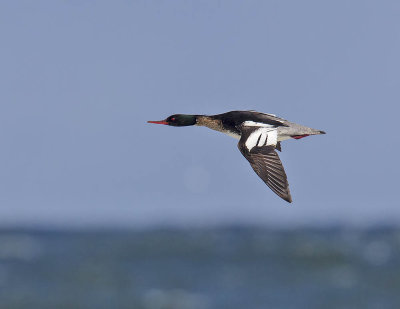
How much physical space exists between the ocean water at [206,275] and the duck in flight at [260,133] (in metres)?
30.8

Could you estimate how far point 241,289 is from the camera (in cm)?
4247

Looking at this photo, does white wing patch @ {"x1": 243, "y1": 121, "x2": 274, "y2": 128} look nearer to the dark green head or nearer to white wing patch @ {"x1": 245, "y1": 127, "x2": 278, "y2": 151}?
white wing patch @ {"x1": 245, "y1": 127, "x2": 278, "y2": 151}

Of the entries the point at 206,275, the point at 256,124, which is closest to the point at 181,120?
the point at 256,124

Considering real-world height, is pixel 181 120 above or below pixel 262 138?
above

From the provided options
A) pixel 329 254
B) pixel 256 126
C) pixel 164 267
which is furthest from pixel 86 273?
pixel 256 126

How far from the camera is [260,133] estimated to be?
7.25 m

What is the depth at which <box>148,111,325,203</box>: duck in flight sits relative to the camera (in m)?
6.90

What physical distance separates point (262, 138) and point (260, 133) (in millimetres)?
75

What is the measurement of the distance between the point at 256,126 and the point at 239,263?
46.0 metres

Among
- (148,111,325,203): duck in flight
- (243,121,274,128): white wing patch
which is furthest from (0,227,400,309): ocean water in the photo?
(243,121,274,128): white wing patch

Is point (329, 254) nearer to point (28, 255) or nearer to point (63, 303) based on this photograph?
point (63, 303)

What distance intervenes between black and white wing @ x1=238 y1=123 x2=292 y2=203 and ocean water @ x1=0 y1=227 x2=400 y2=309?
3124 cm

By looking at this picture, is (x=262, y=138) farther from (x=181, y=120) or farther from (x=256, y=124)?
(x=181, y=120)


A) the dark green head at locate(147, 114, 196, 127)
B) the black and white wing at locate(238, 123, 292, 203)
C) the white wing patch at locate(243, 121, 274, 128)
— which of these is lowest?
the black and white wing at locate(238, 123, 292, 203)
